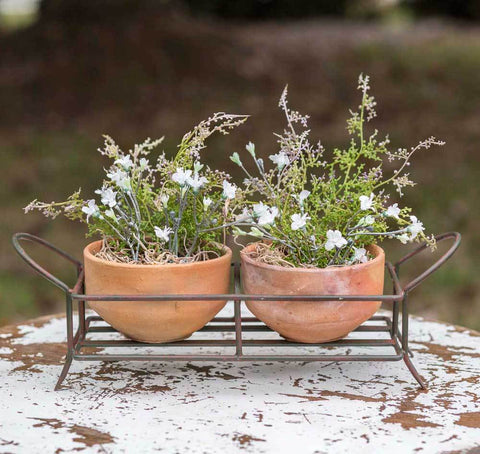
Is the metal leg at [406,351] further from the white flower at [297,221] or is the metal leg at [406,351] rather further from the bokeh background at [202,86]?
the bokeh background at [202,86]

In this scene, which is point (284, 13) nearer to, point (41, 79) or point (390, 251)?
point (41, 79)

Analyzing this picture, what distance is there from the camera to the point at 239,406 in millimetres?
1249

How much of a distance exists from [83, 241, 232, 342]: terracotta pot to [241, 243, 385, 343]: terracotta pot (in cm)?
7

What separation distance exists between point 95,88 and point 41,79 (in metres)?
0.46

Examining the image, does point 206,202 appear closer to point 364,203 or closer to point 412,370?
point 364,203

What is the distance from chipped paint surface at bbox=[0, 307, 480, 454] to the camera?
1115mm

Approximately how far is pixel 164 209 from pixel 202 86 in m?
4.33

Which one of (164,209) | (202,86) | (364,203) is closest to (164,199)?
(164,209)

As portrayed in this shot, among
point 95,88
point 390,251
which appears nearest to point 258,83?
point 95,88

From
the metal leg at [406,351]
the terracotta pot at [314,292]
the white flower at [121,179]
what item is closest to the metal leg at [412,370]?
the metal leg at [406,351]

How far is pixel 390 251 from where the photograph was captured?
12.4ft

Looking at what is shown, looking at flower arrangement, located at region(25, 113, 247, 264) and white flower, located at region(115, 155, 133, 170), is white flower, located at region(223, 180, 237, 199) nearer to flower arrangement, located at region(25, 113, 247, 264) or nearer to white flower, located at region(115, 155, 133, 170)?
flower arrangement, located at region(25, 113, 247, 264)

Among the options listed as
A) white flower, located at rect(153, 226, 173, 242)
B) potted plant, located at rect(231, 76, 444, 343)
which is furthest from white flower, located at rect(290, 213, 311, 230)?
white flower, located at rect(153, 226, 173, 242)

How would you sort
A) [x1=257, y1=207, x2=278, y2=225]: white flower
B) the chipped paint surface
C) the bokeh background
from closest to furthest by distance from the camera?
the chipped paint surface
[x1=257, y1=207, x2=278, y2=225]: white flower
the bokeh background
